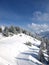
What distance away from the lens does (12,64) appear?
20.9 meters

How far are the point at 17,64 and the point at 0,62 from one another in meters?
3.56

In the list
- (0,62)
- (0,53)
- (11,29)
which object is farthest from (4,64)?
(11,29)

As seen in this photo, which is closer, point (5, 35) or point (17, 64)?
point (17, 64)

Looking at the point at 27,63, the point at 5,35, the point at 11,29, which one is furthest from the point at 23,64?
the point at 11,29

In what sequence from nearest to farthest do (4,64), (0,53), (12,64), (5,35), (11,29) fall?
(4,64)
(12,64)
(0,53)
(5,35)
(11,29)

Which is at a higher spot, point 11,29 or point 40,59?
point 11,29

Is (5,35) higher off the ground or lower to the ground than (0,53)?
higher

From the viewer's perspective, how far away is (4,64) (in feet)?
63.0

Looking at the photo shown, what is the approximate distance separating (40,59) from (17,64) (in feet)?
31.9

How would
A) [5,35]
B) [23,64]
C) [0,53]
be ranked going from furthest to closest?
[5,35] → [0,53] → [23,64]

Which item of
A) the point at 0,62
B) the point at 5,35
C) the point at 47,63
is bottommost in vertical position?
the point at 47,63

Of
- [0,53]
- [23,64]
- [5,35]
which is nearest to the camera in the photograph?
[23,64]

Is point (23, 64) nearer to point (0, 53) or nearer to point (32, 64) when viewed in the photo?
point (32, 64)

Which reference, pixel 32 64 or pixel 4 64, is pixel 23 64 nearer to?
pixel 32 64
